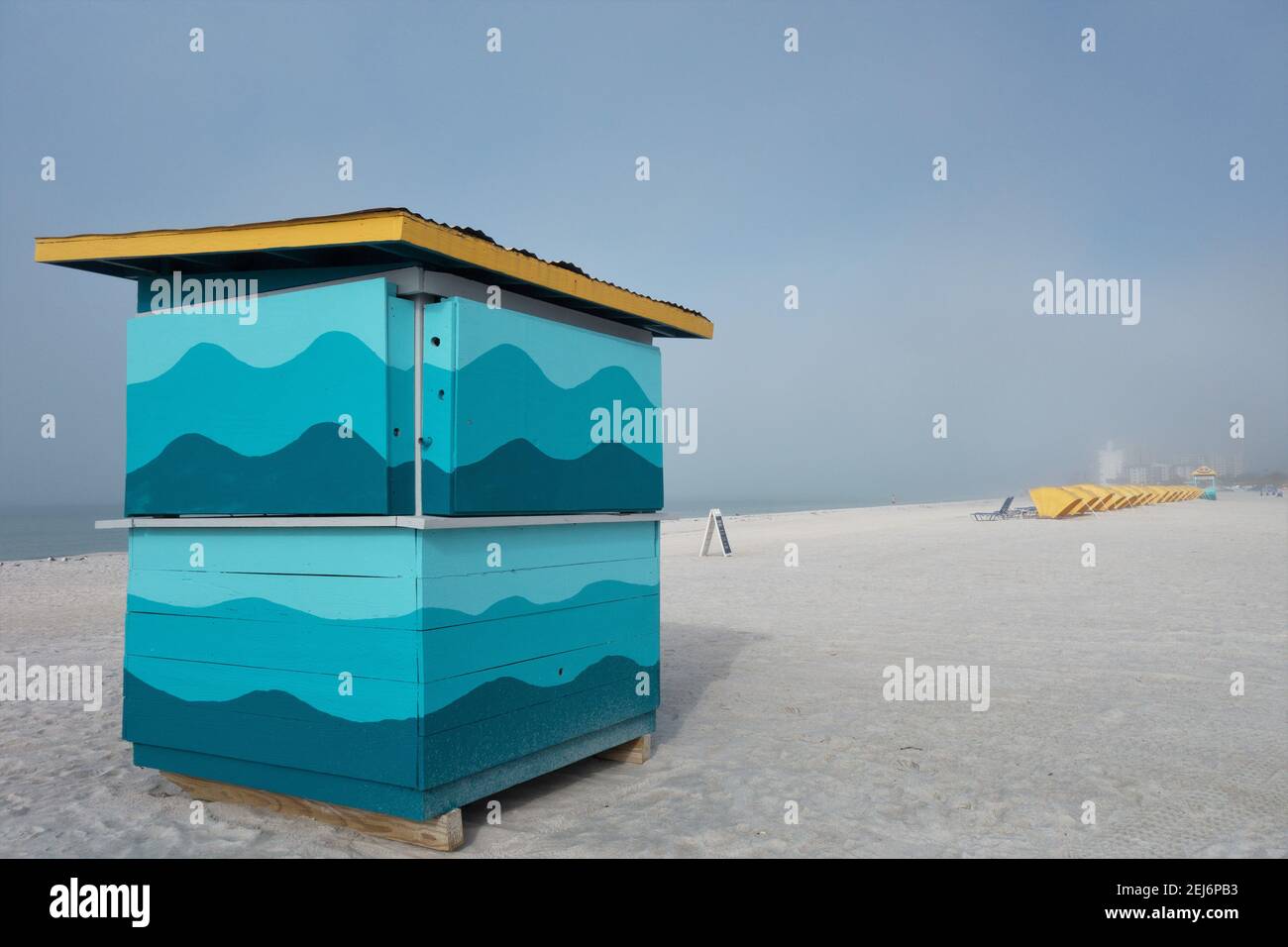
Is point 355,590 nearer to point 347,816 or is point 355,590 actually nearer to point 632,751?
point 347,816

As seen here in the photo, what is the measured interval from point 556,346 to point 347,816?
2478 mm

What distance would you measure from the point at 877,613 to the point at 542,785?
6.92 m

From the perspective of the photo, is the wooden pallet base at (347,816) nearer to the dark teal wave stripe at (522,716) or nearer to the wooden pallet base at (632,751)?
the dark teal wave stripe at (522,716)

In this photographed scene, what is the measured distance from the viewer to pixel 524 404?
4.45m

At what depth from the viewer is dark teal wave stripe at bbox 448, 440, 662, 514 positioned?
4.10 m

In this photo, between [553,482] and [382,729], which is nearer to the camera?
[382,729]

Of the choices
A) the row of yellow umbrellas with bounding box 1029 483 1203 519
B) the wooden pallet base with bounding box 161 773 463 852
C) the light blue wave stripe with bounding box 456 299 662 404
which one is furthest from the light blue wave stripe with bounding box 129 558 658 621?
the row of yellow umbrellas with bounding box 1029 483 1203 519

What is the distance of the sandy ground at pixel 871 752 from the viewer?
157 inches

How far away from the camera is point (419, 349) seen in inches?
158

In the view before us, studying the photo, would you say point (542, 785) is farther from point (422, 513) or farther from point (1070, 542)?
point (1070, 542)

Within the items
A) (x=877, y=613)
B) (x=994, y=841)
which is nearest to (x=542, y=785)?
(x=994, y=841)

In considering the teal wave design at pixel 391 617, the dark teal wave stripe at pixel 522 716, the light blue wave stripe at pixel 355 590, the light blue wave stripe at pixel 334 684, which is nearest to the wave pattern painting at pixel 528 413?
the light blue wave stripe at pixel 355 590

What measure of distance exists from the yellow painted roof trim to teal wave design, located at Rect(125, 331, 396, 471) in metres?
0.46

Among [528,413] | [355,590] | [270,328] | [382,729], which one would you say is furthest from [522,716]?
[270,328]
